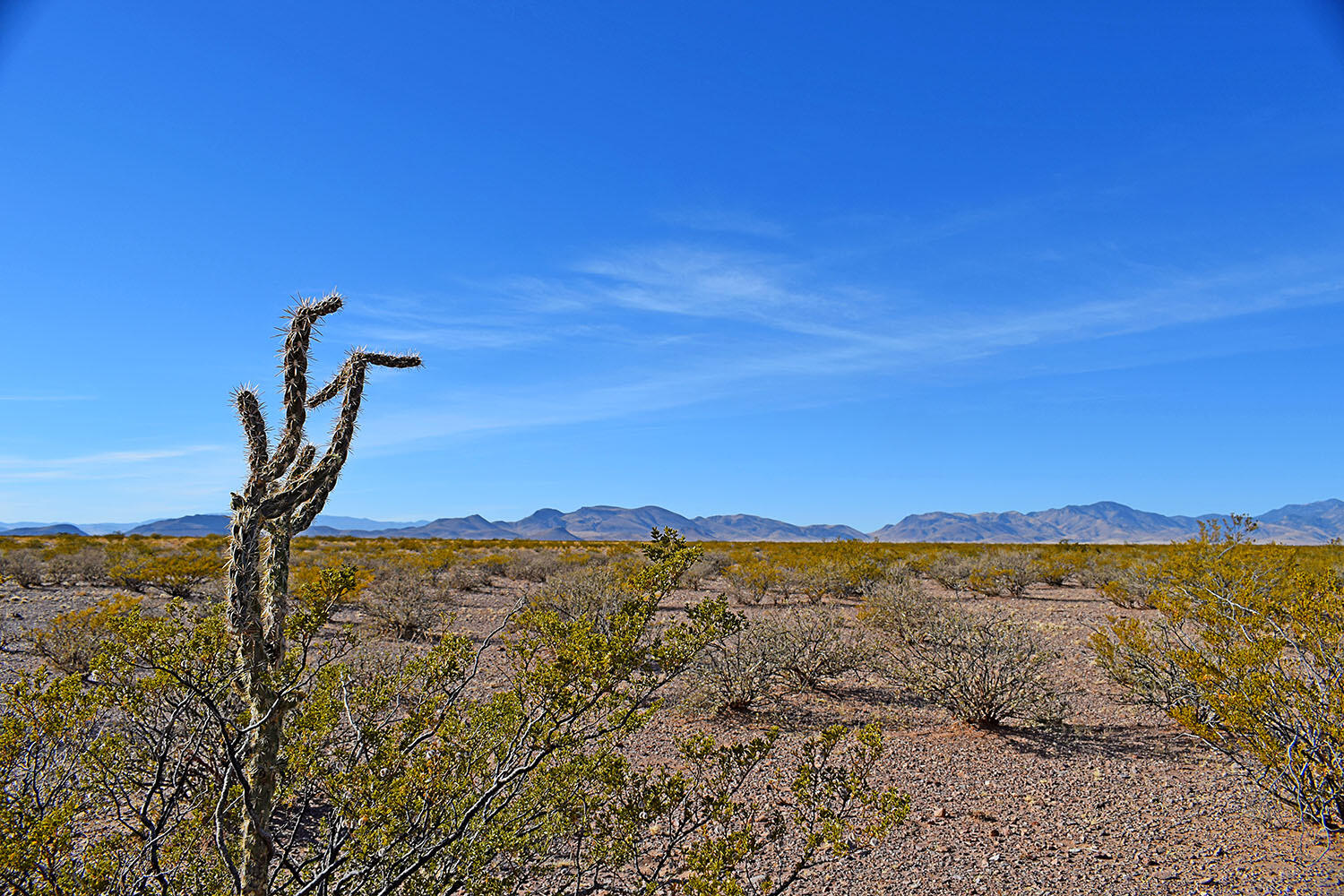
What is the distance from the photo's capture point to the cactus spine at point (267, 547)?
2.63 m

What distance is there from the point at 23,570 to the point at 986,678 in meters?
24.7

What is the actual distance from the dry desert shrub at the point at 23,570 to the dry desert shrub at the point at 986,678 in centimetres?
2308

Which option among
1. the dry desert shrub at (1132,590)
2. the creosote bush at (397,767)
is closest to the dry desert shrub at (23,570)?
the creosote bush at (397,767)

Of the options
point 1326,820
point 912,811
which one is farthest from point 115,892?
point 1326,820

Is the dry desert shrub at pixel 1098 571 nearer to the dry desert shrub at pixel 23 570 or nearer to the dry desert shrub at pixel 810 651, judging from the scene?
the dry desert shrub at pixel 810 651

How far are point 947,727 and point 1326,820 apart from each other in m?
3.62

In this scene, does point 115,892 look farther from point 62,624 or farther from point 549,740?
point 62,624

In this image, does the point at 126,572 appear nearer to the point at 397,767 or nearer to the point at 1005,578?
the point at 397,767

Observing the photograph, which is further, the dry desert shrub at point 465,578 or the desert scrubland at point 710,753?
the dry desert shrub at point 465,578

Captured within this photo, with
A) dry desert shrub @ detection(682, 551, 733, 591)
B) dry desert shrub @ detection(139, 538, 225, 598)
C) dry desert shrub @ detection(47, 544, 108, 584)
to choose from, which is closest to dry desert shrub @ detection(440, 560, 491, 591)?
dry desert shrub @ detection(139, 538, 225, 598)

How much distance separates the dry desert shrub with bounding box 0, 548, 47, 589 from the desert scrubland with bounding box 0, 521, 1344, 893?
12.3 m

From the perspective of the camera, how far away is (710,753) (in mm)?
3686

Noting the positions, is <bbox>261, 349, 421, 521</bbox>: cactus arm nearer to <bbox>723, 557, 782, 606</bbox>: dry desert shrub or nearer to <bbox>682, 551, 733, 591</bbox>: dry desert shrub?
<bbox>723, 557, 782, 606</bbox>: dry desert shrub

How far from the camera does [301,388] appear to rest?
117 inches
